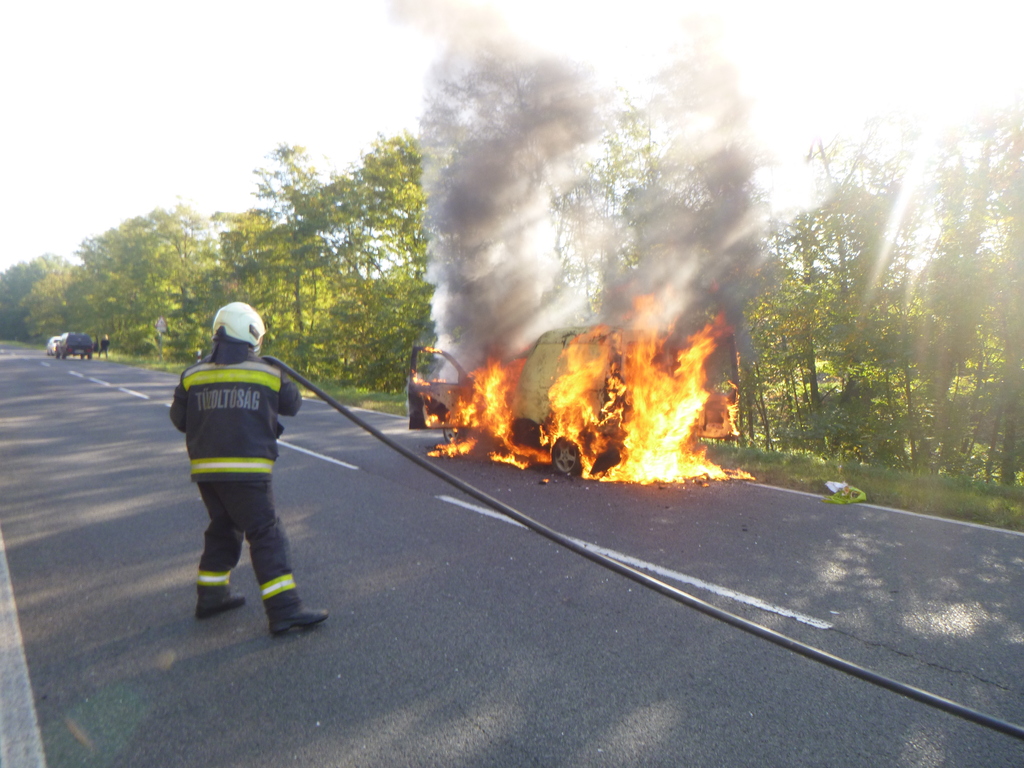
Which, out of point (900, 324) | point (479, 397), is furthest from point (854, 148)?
point (479, 397)

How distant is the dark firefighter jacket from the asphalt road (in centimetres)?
92

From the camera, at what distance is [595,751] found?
2578 mm

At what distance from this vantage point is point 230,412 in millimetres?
3648

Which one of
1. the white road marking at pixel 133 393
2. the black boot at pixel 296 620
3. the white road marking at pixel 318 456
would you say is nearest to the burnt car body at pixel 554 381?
the white road marking at pixel 318 456

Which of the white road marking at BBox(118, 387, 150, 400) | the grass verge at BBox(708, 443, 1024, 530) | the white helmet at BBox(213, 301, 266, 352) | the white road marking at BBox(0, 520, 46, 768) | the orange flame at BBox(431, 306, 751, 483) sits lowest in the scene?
the white road marking at BBox(0, 520, 46, 768)

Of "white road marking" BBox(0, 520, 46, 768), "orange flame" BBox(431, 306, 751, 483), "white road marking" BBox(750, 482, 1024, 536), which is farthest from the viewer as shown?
"orange flame" BBox(431, 306, 751, 483)

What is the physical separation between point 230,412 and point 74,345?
4828 centimetres

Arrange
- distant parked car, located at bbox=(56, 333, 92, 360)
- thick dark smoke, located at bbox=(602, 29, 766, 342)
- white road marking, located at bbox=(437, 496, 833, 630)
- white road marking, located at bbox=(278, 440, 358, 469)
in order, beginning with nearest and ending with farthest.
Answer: white road marking, located at bbox=(437, 496, 833, 630) → white road marking, located at bbox=(278, 440, 358, 469) → thick dark smoke, located at bbox=(602, 29, 766, 342) → distant parked car, located at bbox=(56, 333, 92, 360)

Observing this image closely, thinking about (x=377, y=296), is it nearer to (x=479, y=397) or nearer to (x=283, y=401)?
(x=479, y=397)

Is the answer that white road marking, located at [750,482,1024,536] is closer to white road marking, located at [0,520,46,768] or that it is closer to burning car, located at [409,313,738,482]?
burning car, located at [409,313,738,482]

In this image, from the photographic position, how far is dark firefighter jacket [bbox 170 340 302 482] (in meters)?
3.61

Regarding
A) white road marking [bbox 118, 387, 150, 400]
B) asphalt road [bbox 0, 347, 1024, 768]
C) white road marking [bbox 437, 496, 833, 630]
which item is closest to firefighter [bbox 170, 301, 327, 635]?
asphalt road [bbox 0, 347, 1024, 768]

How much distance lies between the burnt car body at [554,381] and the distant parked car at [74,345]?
43.4 m

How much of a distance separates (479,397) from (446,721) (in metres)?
6.55
